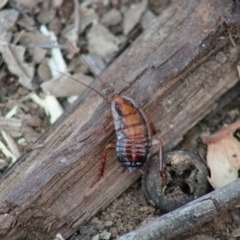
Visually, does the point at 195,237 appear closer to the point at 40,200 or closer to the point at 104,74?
the point at 40,200

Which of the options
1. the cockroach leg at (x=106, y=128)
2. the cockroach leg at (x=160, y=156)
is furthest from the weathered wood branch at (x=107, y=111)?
the cockroach leg at (x=160, y=156)

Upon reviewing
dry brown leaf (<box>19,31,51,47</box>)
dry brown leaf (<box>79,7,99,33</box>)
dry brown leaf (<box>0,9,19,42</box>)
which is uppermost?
dry brown leaf (<box>0,9,19,42</box>)

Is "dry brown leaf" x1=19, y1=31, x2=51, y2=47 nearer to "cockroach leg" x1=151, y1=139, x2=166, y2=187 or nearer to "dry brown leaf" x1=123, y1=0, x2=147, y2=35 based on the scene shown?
"dry brown leaf" x1=123, y1=0, x2=147, y2=35

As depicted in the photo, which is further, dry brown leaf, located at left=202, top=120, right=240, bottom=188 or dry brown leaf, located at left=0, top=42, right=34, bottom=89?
dry brown leaf, located at left=0, top=42, right=34, bottom=89

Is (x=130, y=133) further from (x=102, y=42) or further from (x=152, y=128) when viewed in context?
(x=102, y=42)

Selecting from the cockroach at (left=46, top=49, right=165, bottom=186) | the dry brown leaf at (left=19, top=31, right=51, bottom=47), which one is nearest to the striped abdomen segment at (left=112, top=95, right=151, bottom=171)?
the cockroach at (left=46, top=49, right=165, bottom=186)

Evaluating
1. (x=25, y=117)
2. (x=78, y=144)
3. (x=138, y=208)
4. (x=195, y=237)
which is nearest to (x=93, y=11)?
(x=25, y=117)
